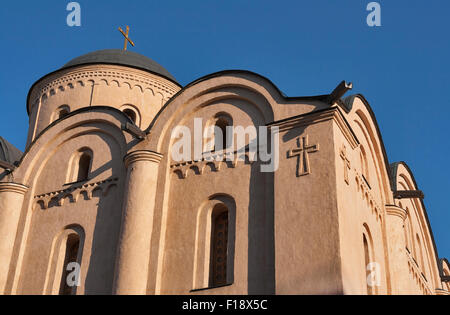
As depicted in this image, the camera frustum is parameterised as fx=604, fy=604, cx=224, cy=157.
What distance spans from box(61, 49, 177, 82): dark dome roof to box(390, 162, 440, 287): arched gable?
23.4 ft

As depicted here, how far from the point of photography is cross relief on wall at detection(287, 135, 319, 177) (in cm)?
1101

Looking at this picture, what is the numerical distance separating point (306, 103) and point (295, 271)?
3.39m

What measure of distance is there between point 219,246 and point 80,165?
15.1 ft

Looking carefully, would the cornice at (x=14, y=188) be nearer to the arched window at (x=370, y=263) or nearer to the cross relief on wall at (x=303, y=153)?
the cross relief on wall at (x=303, y=153)

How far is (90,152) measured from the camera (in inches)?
559

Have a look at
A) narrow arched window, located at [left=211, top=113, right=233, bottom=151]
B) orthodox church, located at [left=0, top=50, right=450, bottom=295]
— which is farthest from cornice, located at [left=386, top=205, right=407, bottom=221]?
narrow arched window, located at [left=211, top=113, right=233, bottom=151]

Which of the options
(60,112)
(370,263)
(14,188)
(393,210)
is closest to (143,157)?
(14,188)

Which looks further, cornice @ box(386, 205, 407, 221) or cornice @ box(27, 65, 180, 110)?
cornice @ box(27, 65, 180, 110)

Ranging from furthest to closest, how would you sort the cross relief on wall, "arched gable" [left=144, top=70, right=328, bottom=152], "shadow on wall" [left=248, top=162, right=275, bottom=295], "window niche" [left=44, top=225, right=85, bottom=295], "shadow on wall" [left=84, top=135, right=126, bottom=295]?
"window niche" [left=44, top=225, right=85, bottom=295] → "shadow on wall" [left=84, top=135, right=126, bottom=295] → "arched gable" [left=144, top=70, right=328, bottom=152] → the cross relief on wall → "shadow on wall" [left=248, top=162, right=275, bottom=295]

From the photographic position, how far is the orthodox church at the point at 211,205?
34.8ft

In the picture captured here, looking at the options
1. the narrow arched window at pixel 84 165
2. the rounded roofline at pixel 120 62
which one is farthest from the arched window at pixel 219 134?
the rounded roofline at pixel 120 62

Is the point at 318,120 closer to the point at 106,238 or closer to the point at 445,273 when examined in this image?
the point at 106,238

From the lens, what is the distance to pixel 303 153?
1116cm

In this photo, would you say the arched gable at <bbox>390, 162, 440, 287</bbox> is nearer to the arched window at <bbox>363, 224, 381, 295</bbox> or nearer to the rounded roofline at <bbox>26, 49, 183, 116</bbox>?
the arched window at <bbox>363, 224, 381, 295</bbox>
